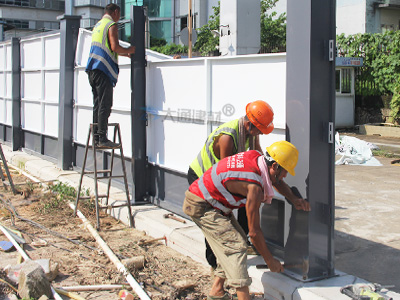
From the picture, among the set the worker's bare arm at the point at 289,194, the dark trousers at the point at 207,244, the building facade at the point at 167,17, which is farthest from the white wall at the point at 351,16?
the building facade at the point at 167,17

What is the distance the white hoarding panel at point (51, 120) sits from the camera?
10.8 meters

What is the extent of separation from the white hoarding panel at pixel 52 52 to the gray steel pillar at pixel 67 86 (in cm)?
62

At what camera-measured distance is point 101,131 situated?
7.04 m

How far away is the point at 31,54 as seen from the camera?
1211 centimetres

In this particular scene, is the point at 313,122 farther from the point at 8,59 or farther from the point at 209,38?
the point at 209,38

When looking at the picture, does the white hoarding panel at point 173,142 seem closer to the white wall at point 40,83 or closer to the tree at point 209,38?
the white wall at point 40,83

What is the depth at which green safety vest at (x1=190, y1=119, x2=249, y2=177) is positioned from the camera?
474 centimetres

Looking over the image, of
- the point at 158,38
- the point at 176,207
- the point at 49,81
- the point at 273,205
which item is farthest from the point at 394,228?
the point at 158,38

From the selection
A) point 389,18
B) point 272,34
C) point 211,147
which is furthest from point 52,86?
point 389,18

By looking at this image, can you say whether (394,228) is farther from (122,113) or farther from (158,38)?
(158,38)

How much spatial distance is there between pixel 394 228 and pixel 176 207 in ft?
9.39

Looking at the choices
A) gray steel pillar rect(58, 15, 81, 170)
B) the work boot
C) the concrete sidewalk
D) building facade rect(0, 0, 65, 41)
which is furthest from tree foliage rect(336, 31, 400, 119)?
building facade rect(0, 0, 65, 41)

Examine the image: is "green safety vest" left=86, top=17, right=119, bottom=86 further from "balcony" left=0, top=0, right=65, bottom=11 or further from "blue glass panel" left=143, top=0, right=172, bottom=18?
"balcony" left=0, top=0, right=65, bottom=11

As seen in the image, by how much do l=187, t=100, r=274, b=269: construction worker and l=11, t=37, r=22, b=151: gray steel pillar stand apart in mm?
9011
